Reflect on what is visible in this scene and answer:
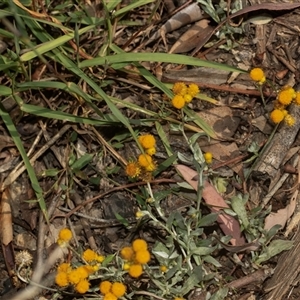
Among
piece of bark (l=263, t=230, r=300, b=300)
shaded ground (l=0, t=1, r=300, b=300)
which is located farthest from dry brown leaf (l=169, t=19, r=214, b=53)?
piece of bark (l=263, t=230, r=300, b=300)

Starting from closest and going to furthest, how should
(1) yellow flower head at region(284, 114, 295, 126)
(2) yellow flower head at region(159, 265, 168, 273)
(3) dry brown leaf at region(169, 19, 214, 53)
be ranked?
(2) yellow flower head at region(159, 265, 168, 273) < (1) yellow flower head at region(284, 114, 295, 126) < (3) dry brown leaf at region(169, 19, 214, 53)

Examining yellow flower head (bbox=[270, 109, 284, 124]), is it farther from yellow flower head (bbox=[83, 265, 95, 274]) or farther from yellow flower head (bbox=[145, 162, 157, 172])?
yellow flower head (bbox=[83, 265, 95, 274])

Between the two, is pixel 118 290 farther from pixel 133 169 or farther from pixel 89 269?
pixel 133 169

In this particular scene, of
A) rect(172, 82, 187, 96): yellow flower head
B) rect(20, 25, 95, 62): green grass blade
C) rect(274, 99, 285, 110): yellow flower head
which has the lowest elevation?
rect(274, 99, 285, 110): yellow flower head

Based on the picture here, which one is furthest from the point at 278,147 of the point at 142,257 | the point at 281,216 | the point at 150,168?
the point at 142,257

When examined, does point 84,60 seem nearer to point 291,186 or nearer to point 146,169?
point 146,169

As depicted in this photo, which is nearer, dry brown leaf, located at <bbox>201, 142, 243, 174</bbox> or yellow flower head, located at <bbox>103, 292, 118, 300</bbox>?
yellow flower head, located at <bbox>103, 292, 118, 300</bbox>

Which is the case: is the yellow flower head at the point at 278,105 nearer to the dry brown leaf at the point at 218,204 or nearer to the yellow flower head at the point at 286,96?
the yellow flower head at the point at 286,96

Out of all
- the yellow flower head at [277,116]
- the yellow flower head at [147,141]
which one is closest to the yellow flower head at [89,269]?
the yellow flower head at [147,141]
